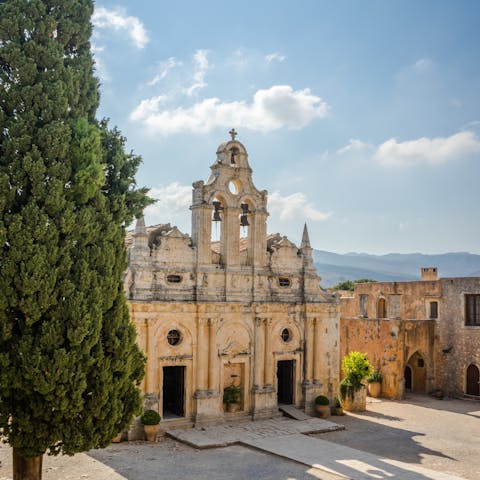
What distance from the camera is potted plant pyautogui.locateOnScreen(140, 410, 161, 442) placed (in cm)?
2269

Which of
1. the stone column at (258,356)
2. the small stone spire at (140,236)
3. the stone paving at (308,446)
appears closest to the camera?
the stone paving at (308,446)

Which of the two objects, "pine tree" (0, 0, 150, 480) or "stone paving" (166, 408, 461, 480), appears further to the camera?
"stone paving" (166, 408, 461, 480)

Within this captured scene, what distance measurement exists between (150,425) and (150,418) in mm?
272

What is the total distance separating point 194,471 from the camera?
1911cm

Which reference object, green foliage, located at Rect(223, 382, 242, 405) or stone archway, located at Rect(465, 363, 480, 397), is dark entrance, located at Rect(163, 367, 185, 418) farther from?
stone archway, located at Rect(465, 363, 480, 397)

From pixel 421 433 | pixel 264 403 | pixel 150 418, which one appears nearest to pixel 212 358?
pixel 264 403

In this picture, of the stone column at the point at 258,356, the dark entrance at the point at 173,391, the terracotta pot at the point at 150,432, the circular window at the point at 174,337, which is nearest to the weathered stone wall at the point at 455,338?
the stone column at the point at 258,356

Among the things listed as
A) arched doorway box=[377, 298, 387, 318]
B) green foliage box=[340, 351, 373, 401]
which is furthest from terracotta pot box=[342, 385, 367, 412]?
arched doorway box=[377, 298, 387, 318]

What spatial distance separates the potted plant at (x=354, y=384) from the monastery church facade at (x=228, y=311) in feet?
4.26

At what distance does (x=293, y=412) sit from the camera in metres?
27.0

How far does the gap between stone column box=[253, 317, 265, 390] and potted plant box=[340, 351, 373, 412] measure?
576cm

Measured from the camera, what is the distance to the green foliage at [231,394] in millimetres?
25578

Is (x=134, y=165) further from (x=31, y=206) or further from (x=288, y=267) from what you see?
(x=288, y=267)

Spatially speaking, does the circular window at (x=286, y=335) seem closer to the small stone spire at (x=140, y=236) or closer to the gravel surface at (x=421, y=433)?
the gravel surface at (x=421, y=433)
